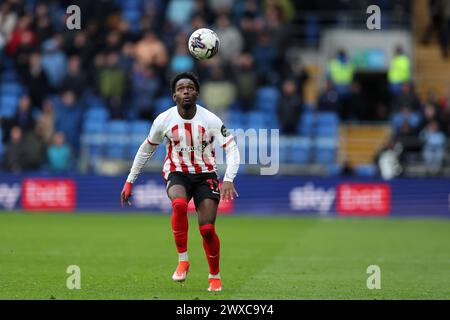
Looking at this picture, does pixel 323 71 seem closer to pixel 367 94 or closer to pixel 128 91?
pixel 367 94

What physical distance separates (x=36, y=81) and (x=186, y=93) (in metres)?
17.4

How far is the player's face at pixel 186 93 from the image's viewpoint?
11.9 m

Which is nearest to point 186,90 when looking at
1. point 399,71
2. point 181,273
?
point 181,273

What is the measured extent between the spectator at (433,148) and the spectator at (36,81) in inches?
379

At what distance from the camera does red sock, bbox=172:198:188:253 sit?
11.9 m

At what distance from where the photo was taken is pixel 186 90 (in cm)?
1195

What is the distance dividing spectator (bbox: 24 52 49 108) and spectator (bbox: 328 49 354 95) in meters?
7.29

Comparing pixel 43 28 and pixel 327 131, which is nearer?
pixel 327 131

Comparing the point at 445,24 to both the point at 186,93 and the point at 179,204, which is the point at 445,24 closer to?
the point at 186,93

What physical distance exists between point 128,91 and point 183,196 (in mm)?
16814

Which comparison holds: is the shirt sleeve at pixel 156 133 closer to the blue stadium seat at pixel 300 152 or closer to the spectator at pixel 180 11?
the blue stadium seat at pixel 300 152

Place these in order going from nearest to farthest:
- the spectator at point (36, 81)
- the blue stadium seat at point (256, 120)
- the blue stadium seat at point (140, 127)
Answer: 1. the blue stadium seat at point (256, 120)
2. the blue stadium seat at point (140, 127)
3. the spectator at point (36, 81)

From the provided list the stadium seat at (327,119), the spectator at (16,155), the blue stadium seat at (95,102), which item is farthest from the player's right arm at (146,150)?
the blue stadium seat at (95,102)

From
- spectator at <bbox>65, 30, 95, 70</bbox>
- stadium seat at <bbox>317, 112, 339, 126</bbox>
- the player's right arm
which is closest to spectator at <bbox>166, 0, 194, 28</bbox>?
spectator at <bbox>65, 30, 95, 70</bbox>
